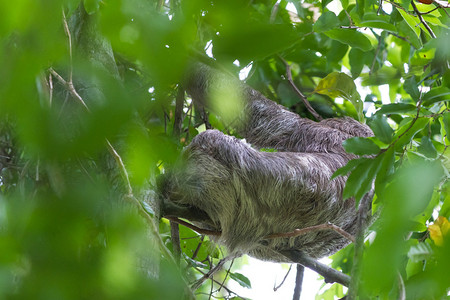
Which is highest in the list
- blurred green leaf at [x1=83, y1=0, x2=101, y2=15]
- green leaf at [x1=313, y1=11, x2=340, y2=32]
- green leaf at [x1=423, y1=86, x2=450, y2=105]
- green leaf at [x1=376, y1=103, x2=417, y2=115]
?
green leaf at [x1=313, y1=11, x2=340, y2=32]

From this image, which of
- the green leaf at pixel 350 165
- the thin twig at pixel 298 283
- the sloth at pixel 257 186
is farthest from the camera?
the thin twig at pixel 298 283

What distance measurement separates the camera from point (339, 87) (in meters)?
4.63

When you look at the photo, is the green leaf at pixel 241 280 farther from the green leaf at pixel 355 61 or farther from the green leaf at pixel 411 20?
the green leaf at pixel 411 20

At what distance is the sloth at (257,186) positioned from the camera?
3826 millimetres

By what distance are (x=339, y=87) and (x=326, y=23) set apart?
5.28ft

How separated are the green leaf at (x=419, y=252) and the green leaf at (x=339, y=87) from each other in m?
2.31

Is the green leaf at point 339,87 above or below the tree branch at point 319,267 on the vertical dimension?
above

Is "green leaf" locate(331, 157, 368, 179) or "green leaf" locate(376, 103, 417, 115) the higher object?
"green leaf" locate(376, 103, 417, 115)

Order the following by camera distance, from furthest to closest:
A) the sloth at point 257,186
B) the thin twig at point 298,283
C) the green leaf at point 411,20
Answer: the thin twig at point 298,283 < the sloth at point 257,186 < the green leaf at point 411,20

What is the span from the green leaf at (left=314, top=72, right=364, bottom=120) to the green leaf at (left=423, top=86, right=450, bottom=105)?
2.11 m

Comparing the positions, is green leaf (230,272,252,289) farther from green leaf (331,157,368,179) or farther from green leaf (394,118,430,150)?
green leaf (394,118,430,150)

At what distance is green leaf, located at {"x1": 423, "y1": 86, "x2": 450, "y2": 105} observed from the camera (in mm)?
2432

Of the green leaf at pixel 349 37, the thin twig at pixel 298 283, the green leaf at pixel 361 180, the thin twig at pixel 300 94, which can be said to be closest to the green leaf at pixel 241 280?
the thin twig at pixel 298 283

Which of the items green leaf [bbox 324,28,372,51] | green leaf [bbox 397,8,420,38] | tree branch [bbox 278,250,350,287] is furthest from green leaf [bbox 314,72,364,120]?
tree branch [bbox 278,250,350,287]
